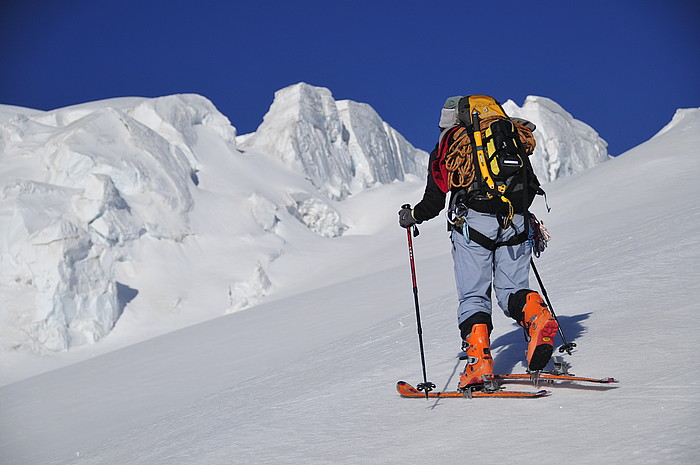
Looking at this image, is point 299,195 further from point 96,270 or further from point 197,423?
point 197,423

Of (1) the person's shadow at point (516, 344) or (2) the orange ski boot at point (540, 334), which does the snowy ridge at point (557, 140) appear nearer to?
(1) the person's shadow at point (516, 344)

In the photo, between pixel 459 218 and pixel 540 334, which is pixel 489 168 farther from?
pixel 540 334

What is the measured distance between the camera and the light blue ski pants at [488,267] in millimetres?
3352

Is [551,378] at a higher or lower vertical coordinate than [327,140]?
lower

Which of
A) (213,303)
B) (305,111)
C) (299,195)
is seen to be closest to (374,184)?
(305,111)

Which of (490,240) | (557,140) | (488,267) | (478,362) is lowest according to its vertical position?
(478,362)

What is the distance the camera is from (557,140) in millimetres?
43781

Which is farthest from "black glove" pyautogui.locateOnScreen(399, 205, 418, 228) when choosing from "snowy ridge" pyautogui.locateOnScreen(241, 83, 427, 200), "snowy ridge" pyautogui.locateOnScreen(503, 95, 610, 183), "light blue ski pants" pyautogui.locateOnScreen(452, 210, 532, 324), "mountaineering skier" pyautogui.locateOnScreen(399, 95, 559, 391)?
"snowy ridge" pyautogui.locateOnScreen(503, 95, 610, 183)

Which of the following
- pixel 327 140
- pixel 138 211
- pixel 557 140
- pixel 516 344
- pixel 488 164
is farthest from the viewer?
pixel 557 140

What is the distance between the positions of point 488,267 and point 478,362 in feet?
1.66

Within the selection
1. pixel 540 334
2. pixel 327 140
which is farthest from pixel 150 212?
pixel 540 334

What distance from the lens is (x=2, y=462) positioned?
579cm

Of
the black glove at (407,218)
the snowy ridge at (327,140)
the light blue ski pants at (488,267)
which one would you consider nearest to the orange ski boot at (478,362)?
the light blue ski pants at (488,267)

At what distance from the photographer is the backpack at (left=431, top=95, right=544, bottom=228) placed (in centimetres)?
330
